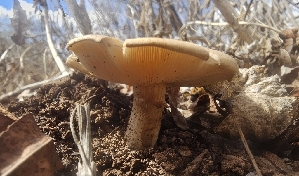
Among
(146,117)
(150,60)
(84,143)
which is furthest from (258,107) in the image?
(84,143)

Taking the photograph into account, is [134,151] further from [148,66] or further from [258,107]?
[258,107]

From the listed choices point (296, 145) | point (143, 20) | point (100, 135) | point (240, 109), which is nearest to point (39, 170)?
point (100, 135)

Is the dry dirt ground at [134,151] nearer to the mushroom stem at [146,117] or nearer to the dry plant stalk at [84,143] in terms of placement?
the mushroom stem at [146,117]

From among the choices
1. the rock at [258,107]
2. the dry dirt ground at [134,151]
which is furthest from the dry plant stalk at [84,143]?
the rock at [258,107]

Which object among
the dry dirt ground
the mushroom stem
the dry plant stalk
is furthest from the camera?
the mushroom stem

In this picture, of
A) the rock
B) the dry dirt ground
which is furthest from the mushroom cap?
the dry dirt ground

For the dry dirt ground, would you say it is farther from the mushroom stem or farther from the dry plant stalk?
the dry plant stalk
